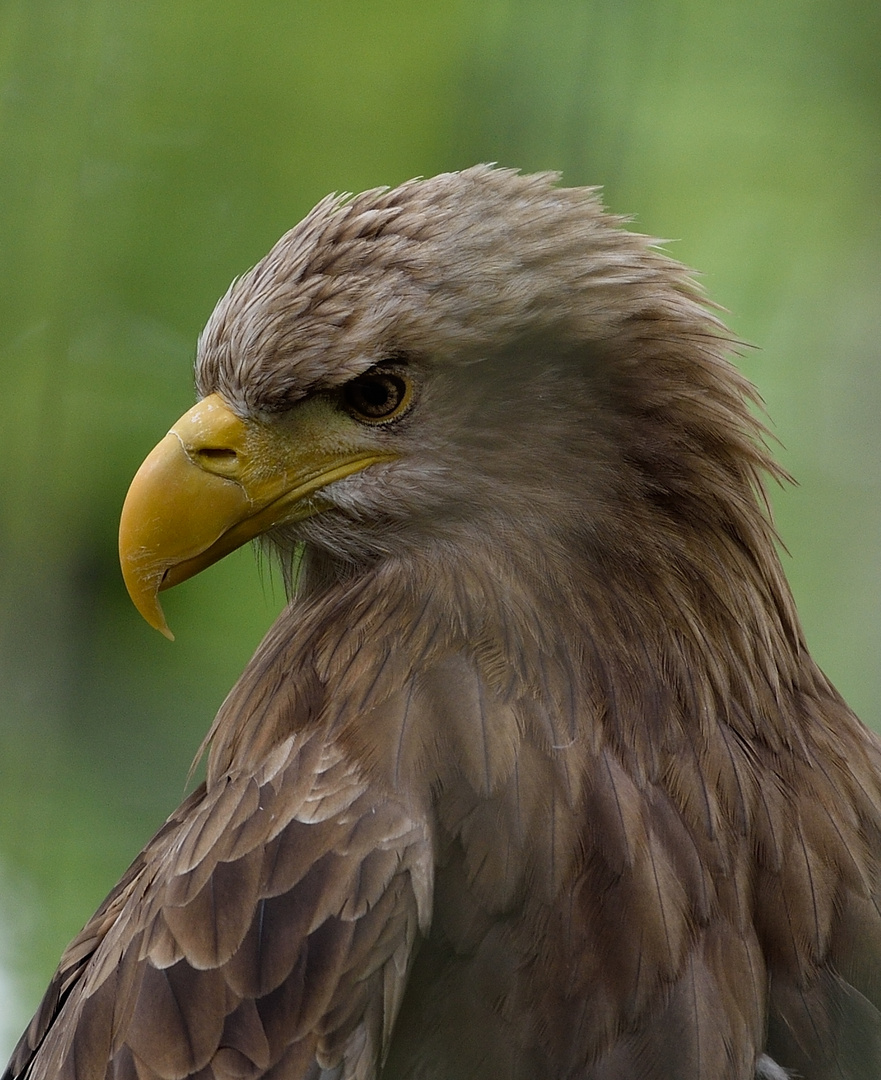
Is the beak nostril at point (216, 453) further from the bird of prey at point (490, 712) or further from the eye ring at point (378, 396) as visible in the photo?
the eye ring at point (378, 396)

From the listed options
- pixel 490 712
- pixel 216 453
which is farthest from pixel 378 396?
pixel 490 712

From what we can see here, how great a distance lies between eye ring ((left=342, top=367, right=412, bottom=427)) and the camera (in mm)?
1958

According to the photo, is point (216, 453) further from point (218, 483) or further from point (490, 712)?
point (490, 712)

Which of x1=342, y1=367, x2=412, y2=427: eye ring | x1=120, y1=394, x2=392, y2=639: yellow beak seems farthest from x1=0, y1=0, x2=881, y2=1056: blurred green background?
x1=342, y1=367, x2=412, y2=427: eye ring

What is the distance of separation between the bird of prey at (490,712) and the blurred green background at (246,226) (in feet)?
0.43

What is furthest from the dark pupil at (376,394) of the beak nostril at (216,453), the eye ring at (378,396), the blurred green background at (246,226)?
the blurred green background at (246,226)

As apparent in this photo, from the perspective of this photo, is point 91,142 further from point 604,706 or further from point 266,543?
point 604,706

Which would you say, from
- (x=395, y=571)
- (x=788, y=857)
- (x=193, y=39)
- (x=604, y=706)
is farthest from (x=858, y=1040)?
(x=193, y=39)

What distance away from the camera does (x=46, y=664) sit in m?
1.64

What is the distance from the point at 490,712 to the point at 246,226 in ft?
3.28

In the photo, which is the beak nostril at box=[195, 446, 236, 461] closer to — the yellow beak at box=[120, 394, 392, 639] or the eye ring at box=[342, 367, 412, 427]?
the yellow beak at box=[120, 394, 392, 639]

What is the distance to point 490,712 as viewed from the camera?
72.2 inches

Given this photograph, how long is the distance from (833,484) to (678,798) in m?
0.55

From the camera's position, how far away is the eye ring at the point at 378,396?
1.96m
